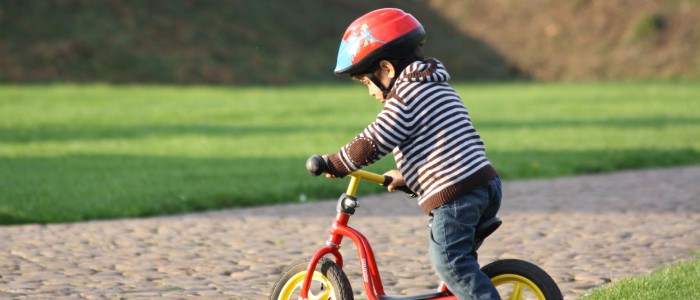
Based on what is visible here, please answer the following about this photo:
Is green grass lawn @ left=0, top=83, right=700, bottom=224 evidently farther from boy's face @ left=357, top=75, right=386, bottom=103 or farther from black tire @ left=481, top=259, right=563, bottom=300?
black tire @ left=481, top=259, right=563, bottom=300

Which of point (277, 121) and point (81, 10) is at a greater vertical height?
point (81, 10)

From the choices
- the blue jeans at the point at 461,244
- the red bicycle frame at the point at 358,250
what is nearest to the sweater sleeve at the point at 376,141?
the red bicycle frame at the point at 358,250

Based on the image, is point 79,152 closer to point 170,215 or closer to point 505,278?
point 170,215

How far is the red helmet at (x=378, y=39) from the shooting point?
4363 mm

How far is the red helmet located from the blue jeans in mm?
682

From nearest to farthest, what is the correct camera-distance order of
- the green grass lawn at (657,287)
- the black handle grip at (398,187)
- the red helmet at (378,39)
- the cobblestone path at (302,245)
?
the red helmet at (378,39), the black handle grip at (398,187), the green grass lawn at (657,287), the cobblestone path at (302,245)

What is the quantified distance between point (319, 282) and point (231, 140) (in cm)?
1187

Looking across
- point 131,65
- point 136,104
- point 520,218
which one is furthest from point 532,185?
point 131,65

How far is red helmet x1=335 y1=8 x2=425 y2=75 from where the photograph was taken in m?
4.36

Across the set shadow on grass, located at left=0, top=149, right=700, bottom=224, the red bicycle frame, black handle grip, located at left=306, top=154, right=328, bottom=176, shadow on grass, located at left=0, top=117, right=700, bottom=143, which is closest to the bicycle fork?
the red bicycle frame

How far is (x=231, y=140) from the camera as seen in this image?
16.4 m

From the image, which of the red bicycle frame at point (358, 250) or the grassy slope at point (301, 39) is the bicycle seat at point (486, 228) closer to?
the red bicycle frame at point (358, 250)

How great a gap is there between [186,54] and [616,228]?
26169 millimetres

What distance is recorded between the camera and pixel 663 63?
38.2 m
